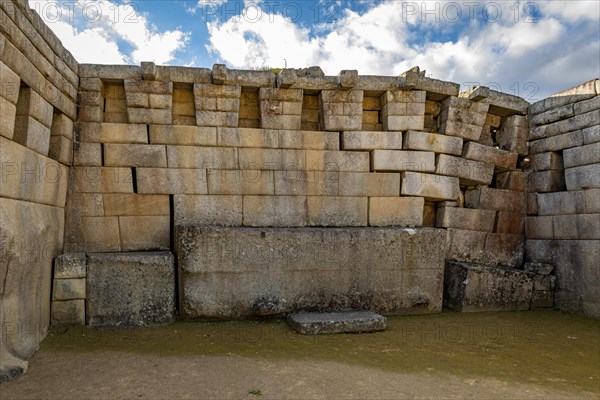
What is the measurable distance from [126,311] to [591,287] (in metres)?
7.16

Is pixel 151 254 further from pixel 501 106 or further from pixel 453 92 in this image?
pixel 501 106

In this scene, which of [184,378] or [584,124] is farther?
[584,124]

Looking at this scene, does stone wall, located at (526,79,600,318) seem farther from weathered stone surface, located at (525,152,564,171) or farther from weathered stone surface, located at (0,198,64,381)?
weathered stone surface, located at (0,198,64,381)

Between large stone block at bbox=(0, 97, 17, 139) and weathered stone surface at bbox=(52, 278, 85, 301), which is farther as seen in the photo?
weathered stone surface at bbox=(52, 278, 85, 301)

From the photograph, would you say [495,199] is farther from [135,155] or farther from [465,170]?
[135,155]

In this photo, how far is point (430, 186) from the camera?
24.1ft

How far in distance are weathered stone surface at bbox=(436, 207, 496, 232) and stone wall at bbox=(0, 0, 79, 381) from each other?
19.7 feet

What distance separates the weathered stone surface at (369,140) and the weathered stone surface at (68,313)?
4553 millimetres

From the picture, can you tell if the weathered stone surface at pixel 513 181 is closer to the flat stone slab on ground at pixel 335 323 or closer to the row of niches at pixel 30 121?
the flat stone slab on ground at pixel 335 323

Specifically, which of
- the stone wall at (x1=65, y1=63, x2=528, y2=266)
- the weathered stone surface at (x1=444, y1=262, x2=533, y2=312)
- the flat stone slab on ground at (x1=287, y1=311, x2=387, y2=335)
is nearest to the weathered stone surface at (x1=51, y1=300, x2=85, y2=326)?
the stone wall at (x1=65, y1=63, x2=528, y2=266)

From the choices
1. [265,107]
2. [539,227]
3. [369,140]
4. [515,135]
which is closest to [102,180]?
[265,107]

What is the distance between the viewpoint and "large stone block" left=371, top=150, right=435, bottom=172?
721 cm

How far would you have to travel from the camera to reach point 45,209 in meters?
5.52

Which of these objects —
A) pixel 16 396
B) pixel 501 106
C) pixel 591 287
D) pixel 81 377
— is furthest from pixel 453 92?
pixel 16 396
